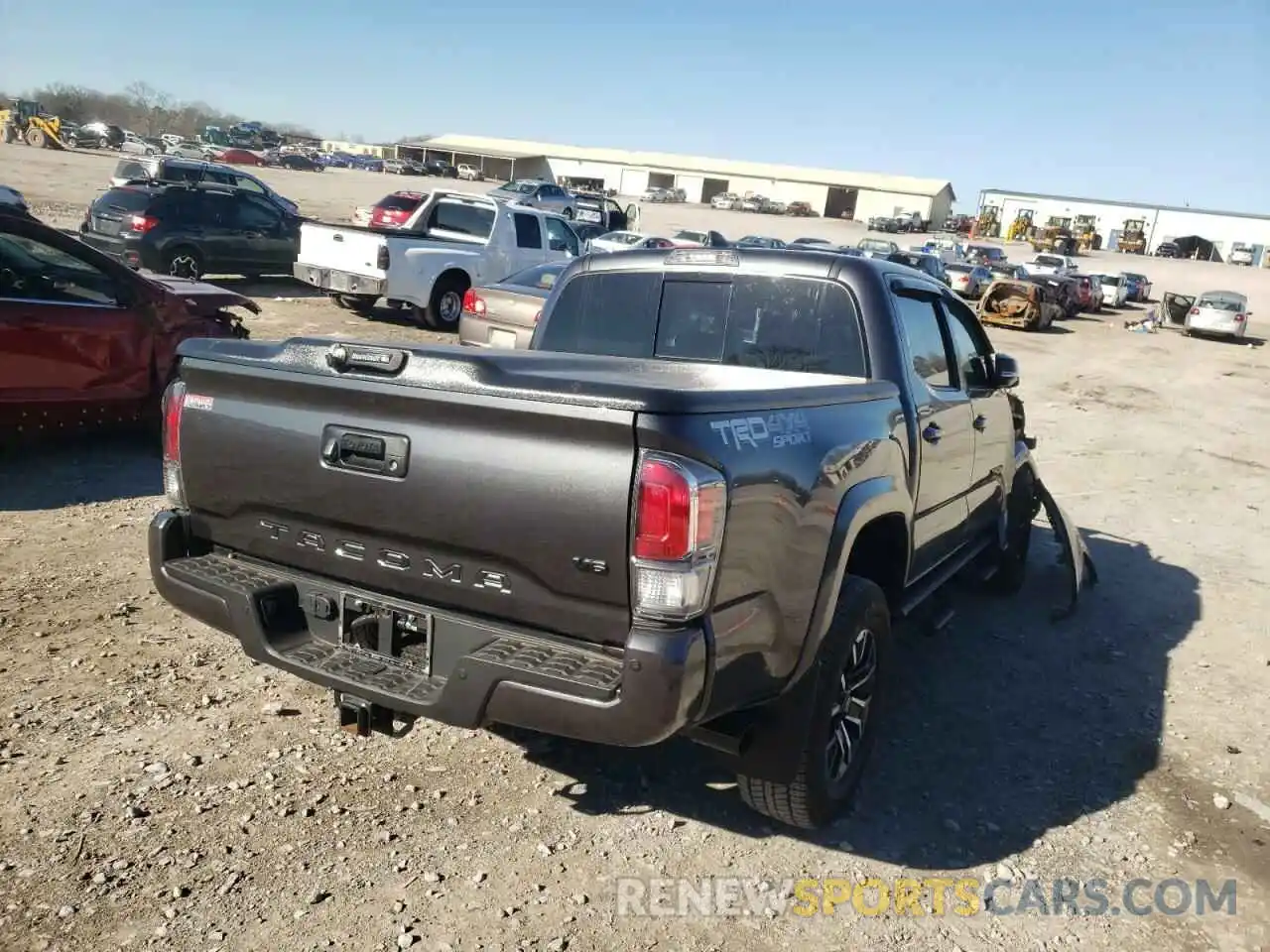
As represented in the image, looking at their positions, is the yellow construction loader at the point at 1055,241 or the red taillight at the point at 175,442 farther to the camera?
the yellow construction loader at the point at 1055,241

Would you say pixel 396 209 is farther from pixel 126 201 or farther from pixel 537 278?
pixel 537 278

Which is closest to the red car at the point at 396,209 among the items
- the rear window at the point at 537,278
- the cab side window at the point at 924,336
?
the rear window at the point at 537,278

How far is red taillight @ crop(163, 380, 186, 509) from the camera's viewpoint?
3.45 metres

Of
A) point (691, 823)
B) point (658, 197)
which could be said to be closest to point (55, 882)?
point (691, 823)

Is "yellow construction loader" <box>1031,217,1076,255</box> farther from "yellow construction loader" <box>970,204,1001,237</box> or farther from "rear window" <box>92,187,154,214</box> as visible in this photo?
"rear window" <box>92,187,154,214</box>

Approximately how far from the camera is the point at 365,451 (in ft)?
9.71

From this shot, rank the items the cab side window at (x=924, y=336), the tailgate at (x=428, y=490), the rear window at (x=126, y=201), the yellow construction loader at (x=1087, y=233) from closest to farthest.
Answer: the tailgate at (x=428, y=490)
the cab side window at (x=924, y=336)
the rear window at (x=126, y=201)
the yellow construction loader at (x=1087, y=233)

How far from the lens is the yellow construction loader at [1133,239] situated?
271 feet

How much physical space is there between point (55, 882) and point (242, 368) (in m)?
1.64

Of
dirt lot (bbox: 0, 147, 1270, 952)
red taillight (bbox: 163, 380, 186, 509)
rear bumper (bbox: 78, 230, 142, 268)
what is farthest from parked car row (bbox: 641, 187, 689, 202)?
red taillight (bbox: 163, 380, 186, 509)

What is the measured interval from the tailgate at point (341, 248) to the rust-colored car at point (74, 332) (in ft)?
21.5

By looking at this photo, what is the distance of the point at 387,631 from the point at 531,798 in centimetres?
99

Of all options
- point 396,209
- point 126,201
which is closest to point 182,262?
point 126,201

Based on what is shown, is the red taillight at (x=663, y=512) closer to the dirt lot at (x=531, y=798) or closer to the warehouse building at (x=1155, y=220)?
the dirt lot at (x=531, y=798)
